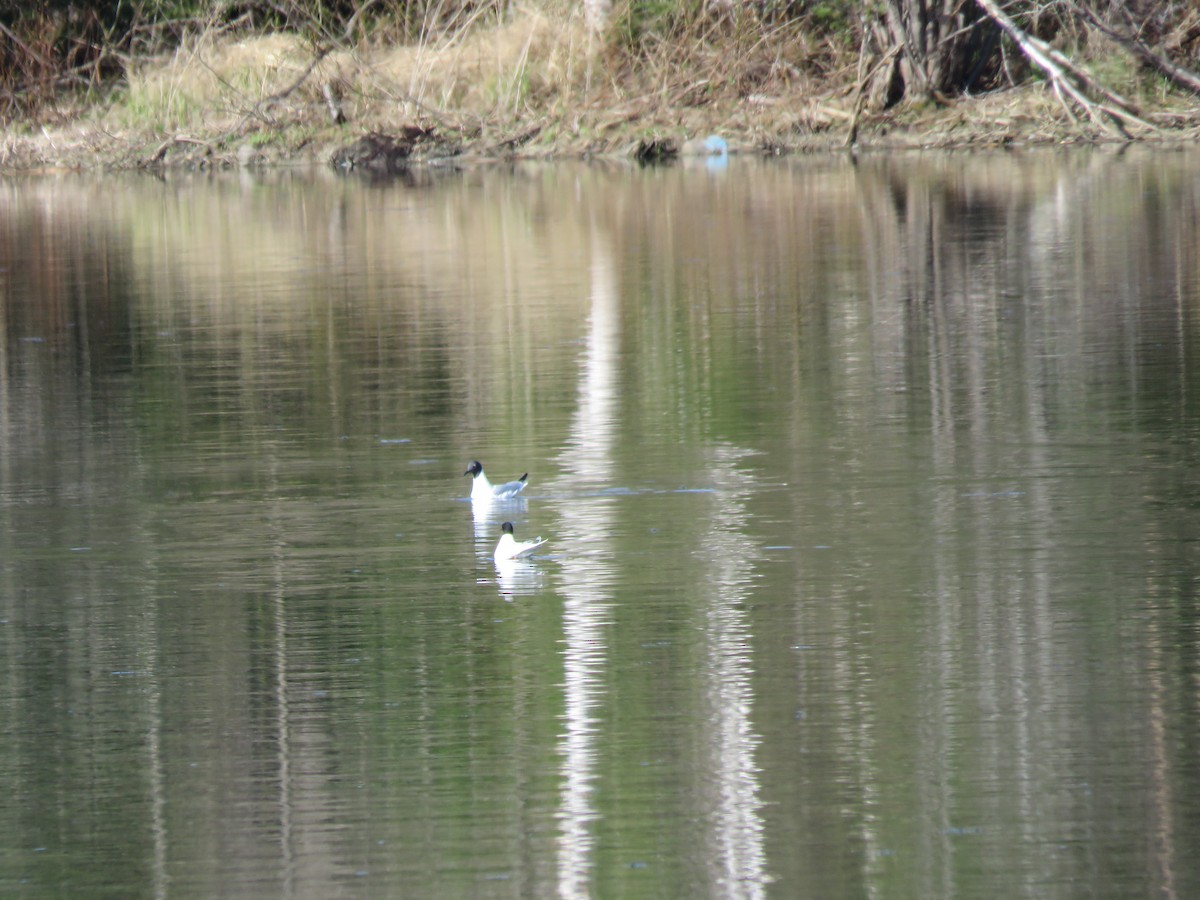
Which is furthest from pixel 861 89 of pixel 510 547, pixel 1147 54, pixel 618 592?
pixel 618 592

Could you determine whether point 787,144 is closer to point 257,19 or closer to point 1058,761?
point 257,19

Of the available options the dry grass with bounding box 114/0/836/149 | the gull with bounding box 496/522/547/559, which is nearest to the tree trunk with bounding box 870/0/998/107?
the dry grass with bounding box 114/0/836/149

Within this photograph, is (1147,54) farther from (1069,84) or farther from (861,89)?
(861,89)

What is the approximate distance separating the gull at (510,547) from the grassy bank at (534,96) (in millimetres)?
27361

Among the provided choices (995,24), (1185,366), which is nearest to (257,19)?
(995,24)

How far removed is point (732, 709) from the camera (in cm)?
673

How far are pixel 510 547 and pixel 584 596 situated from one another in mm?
599

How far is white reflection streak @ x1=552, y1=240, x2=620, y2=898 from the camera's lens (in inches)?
227

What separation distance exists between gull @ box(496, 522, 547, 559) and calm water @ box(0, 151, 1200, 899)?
0.44 ft

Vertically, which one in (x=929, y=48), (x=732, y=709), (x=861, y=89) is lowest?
(x=732, y=709)

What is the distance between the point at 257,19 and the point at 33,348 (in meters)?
26.7

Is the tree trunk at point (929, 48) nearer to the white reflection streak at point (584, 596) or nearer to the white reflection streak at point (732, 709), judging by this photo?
the white reflection streak at point (584, 596)

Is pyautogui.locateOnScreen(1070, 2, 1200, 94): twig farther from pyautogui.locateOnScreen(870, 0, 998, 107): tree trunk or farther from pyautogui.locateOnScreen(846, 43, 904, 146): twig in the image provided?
pyautogui.locateOnScreen(846, 43, 904, 146): twig

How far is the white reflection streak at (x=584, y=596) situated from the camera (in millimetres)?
5773
